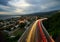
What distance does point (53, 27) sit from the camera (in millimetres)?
5086

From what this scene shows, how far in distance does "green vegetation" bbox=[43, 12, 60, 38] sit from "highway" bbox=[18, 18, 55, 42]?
17cm

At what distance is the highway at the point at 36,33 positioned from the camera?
15.4 feet

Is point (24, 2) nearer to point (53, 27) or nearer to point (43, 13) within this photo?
point (43, 13)

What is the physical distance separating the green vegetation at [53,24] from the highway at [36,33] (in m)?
0.17

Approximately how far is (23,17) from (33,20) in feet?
0.98

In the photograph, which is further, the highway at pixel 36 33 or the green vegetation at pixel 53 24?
the green vegetation at pixel 53 24

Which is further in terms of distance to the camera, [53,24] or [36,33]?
[53,24]

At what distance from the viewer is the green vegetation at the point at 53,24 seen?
482 cm

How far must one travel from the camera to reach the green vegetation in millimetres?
4824

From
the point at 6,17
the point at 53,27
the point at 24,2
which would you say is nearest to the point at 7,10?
the point at 6,17

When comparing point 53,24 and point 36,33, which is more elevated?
point 53,24

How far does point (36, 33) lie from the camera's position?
491 cm

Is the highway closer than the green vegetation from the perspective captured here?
Yes

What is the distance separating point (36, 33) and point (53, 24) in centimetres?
67
